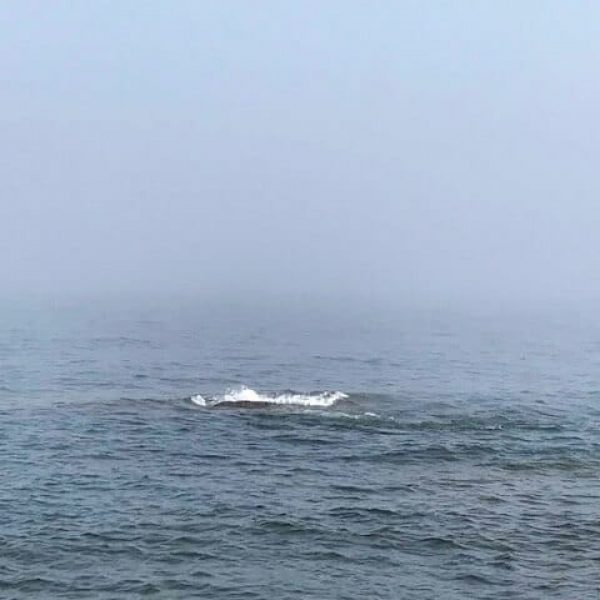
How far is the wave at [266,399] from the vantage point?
51.8 m

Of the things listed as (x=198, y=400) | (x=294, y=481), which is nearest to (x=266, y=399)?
(x=198, y=400)

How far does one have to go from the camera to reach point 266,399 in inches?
2105

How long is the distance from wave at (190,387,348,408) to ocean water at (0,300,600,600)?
0.20m

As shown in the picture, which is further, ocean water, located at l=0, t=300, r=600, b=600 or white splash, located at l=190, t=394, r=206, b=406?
white splash, located at l=190, t=394, r=206, b=406

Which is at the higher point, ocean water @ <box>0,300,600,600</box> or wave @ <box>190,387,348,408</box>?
wave @ <box>190,387,348,408</box>

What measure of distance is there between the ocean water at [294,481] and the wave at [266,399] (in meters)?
0.20

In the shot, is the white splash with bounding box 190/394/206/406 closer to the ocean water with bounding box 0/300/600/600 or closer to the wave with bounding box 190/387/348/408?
the wave with bounding box 190/387/348/408

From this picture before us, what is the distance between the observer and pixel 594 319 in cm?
17212

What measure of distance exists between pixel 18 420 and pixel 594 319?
145 metres

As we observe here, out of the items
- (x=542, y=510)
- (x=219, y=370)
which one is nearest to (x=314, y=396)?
(x=219, y=370)

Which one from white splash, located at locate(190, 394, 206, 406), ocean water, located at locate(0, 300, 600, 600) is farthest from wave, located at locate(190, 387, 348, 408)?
ocean water, located at locate(0, 300, 600, 600)

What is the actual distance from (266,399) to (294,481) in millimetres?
18312

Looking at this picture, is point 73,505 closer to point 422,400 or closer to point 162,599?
point 162,599

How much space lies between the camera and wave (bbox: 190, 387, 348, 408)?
170ft
